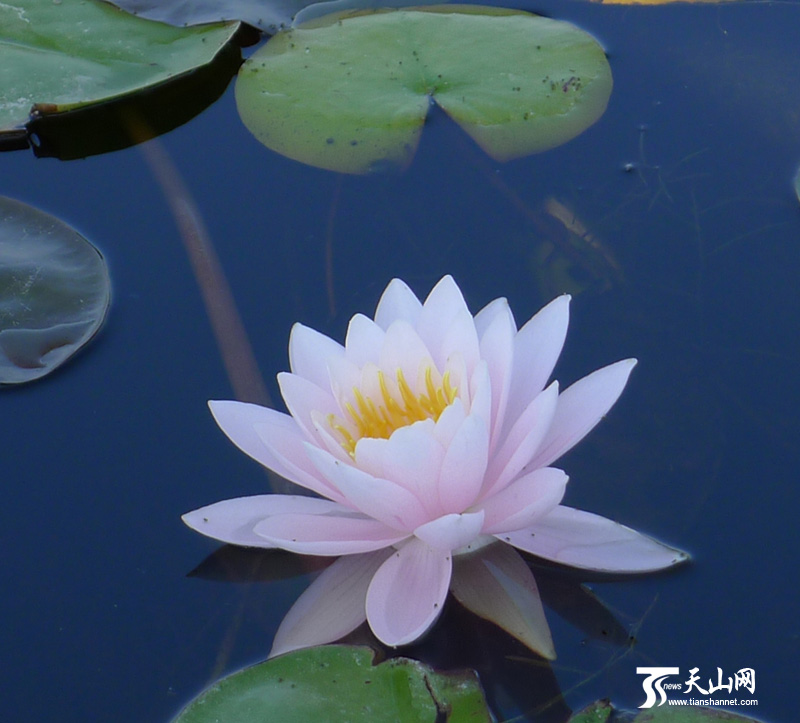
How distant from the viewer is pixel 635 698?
156cm

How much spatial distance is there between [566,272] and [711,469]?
0.72m

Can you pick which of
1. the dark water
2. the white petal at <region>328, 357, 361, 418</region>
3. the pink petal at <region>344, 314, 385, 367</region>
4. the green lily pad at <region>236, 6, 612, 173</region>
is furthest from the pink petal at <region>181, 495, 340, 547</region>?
the green lily pad at <region>236, 6, 612, 173</region>

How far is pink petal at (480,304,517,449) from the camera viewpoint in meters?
1.69

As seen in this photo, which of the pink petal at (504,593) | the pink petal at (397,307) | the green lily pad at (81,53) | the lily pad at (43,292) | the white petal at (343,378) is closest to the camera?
the pink petal at (504,593)

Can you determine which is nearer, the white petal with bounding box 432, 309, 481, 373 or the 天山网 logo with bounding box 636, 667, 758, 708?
the 天山网 logo with bounding box 636, 667, 758, 708

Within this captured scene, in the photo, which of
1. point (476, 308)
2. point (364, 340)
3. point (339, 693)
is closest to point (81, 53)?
point (476, 308)

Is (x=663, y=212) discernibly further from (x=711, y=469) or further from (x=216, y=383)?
(x=216, y=383)

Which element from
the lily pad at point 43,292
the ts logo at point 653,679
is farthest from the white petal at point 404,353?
the lily pad at point 43,292

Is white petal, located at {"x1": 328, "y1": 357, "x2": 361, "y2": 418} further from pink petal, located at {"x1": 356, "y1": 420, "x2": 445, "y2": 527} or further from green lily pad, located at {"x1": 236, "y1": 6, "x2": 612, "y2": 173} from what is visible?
green lily pad, located at {"x1": 236, "y1": 6, "x2": 612, "y2": 173}

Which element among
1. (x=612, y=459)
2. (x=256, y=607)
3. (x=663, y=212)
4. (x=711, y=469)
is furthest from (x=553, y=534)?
(x=663, y=212)

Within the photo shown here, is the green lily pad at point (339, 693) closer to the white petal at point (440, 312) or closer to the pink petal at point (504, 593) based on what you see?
the pink petal at point (504, 593)

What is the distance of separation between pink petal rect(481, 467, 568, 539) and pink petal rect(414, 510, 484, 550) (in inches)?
2.1

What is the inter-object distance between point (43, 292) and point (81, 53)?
1.11m

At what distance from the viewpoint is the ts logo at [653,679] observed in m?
1.56
